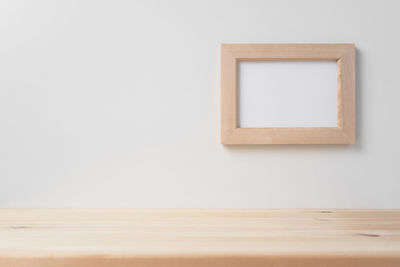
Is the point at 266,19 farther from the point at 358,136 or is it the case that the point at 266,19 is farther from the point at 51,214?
the point at 51,214

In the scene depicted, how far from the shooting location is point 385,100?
77 cm

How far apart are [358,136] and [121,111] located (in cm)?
58

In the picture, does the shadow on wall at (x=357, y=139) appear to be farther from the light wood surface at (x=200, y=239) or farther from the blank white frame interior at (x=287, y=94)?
the light wood surface at (x=200, y=239)

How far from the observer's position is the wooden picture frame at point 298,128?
2.49 feet

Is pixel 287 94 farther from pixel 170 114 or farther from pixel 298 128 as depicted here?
pixel 170 114

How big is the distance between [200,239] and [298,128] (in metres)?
0.39

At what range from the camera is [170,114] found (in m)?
0.77

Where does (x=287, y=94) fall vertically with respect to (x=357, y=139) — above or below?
→ above

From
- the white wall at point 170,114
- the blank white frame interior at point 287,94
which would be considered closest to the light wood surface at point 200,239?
the white wall at point 170,114

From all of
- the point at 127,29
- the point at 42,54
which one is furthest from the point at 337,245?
the point at 42,54

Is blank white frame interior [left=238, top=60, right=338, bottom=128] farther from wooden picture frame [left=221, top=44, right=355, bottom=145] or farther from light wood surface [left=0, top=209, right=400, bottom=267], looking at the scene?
light wood surface [left=0, top=209, right=400, bottom=267]

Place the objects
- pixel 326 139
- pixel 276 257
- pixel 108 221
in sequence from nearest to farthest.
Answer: pixel 276 257, pixel 108 221, pixel 326 139

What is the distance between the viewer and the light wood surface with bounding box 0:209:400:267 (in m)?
0.44

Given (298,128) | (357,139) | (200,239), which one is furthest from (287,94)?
(200,239)
